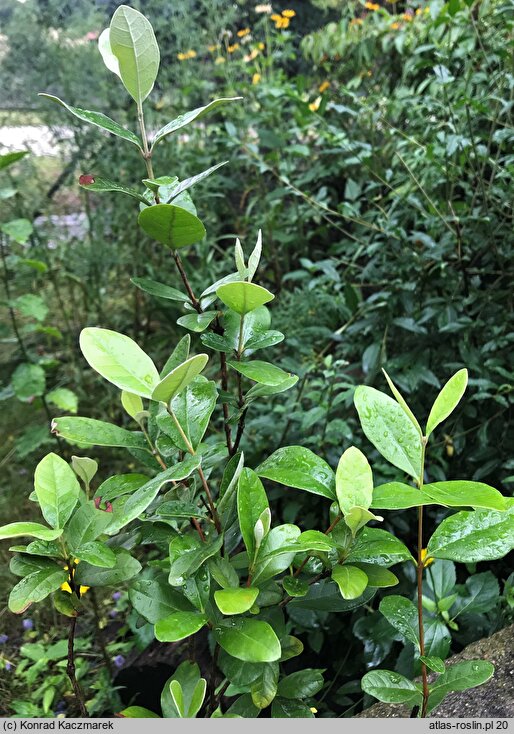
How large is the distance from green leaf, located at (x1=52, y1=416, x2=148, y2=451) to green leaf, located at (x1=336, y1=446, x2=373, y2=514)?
0.21m

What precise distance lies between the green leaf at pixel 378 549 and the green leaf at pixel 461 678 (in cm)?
13

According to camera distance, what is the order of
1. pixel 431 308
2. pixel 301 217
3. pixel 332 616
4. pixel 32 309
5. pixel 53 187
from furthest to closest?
pixel 53 187
pixel 301 217
pixel 32 309
pixel 431 308
pixel 332 616

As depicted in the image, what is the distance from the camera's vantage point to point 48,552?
530 millimetres

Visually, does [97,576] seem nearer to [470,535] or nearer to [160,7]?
[470,535]

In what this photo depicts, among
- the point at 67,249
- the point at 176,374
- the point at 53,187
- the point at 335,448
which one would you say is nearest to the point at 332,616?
the point at 335,448

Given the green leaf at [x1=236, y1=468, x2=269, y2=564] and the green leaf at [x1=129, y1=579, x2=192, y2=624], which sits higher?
the green leaf at [x1=236, y1=468, x2=269, y2=564]

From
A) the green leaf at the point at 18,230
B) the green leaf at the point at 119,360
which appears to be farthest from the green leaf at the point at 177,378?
the green leaf at the point at 18,230

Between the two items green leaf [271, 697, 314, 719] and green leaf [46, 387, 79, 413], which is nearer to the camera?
green leaf [271, 697, 314, 719]

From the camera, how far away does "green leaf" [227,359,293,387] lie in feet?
1.76

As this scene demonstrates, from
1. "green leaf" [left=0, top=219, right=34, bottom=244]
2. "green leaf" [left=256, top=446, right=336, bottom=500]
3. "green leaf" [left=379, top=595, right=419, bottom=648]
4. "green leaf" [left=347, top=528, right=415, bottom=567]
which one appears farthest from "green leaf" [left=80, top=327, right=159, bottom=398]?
"green leaf" [left=0, top=219, right=34, bottom=244]

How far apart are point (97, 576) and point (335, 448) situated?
0.70 m

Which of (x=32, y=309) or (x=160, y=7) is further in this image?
(x=160, y=7)

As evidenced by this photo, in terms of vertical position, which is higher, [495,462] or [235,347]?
[235,347]

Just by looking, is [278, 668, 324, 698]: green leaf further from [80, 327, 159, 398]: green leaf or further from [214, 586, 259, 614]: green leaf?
[80, 327, 159, 398]: green leaf
